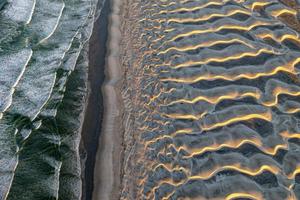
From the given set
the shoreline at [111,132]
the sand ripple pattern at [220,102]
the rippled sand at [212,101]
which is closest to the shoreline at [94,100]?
the shoreline at [111,132]

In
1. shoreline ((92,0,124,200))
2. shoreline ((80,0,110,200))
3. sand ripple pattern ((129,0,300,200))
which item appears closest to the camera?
sand ripple pattern ((129,0,300,200))

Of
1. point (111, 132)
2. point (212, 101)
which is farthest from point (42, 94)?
point (212, 101)

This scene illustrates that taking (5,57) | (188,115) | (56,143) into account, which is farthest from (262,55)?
(5,57)

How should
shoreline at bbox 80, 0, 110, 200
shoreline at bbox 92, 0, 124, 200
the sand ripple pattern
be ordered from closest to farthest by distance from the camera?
the sand ripple pattern, shoreline at bbox 92, 0, 124, 200, shoreline at bbox 80, 0, 110, 200

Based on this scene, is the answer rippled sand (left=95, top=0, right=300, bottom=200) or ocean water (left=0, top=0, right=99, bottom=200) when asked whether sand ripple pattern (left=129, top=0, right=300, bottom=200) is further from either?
ocean water (left=0, top=0, right=99, bottom=200)

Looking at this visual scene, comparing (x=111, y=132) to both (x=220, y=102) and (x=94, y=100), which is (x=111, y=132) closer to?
(x=94, y=100)

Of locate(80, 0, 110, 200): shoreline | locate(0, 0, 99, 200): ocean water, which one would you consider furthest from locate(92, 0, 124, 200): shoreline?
locate(0, 0, 99, 200): ocean water

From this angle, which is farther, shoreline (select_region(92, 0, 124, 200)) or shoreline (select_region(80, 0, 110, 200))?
shoreline (select_region(80, 0, 110, 200))
